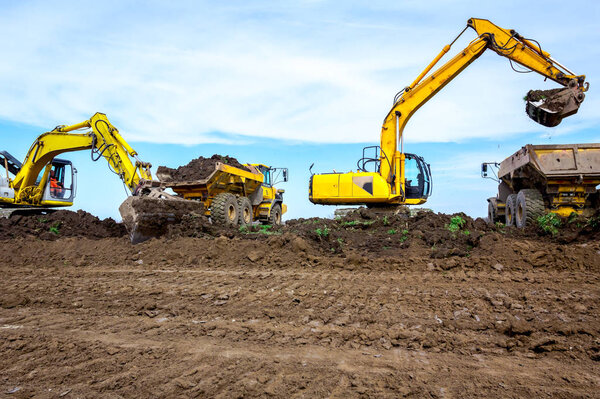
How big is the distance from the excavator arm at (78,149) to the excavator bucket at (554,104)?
987 cm

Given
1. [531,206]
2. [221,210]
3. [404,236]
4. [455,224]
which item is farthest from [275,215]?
[531,206]

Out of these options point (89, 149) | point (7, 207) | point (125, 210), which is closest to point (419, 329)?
point (125, 210)

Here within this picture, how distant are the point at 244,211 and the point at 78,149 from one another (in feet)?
17.6

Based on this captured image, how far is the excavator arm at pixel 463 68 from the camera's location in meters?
10.9

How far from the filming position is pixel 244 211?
14.6 m

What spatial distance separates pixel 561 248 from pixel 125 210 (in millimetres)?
8619

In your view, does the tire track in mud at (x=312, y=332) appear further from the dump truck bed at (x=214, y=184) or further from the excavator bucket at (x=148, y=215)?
the dump truck bed at (x=214, y=184)

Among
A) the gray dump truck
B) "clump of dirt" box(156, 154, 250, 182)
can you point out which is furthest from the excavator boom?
the gray dump truck

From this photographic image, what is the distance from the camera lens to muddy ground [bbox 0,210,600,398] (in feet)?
9.32

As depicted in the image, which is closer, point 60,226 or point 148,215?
point 148,215

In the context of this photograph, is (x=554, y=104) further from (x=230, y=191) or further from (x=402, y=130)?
(x=230, y=191)

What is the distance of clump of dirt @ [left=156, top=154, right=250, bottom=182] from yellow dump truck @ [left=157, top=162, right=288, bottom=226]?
52mm

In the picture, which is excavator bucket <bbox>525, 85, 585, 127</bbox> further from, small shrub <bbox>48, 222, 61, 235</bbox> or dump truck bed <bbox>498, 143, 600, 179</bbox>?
small shrub <bbox>48, 222, 61, 235</bbox>

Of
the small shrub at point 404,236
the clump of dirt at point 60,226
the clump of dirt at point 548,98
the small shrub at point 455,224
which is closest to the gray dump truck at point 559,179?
the clump of dirt at point 548,98
